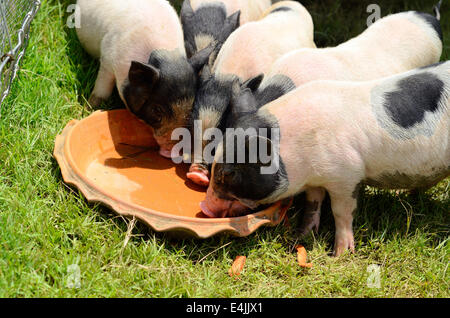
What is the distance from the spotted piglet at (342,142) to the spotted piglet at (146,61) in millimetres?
802

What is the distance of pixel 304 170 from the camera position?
4.27 meters

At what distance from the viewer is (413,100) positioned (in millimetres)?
4324

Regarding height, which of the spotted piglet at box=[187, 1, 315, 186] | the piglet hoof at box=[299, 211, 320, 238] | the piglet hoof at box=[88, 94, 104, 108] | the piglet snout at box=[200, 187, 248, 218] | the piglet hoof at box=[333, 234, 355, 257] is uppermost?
the spotted piglet at box=[187, 1, 315, 186]

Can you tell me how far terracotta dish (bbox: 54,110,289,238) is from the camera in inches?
164

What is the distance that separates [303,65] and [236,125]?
3.08 ft

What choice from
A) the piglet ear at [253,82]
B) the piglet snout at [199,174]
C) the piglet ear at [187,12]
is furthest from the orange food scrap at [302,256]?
the piglet ear at [187,12]

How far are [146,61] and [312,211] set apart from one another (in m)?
1.88

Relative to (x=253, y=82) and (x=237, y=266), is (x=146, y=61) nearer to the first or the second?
(x=253, y=82)

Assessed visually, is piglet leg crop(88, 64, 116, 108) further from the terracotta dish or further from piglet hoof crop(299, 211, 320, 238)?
A: piglet hoof crop(299, 211, 320, 238)

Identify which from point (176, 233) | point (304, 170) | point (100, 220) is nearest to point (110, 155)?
point (100, 220)

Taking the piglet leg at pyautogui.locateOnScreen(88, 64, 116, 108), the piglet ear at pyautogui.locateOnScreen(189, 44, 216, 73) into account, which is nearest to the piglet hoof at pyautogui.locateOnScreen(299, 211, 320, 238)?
the piglet ear at pyautogui.locateOnScreen(189, 44, 216, 73)

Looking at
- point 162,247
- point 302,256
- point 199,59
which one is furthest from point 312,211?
point 199,59

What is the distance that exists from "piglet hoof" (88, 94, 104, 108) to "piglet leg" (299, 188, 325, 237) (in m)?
2.15

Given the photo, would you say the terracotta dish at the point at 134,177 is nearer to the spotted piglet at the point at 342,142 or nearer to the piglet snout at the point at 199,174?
the piglet snout at the point at 199,174
